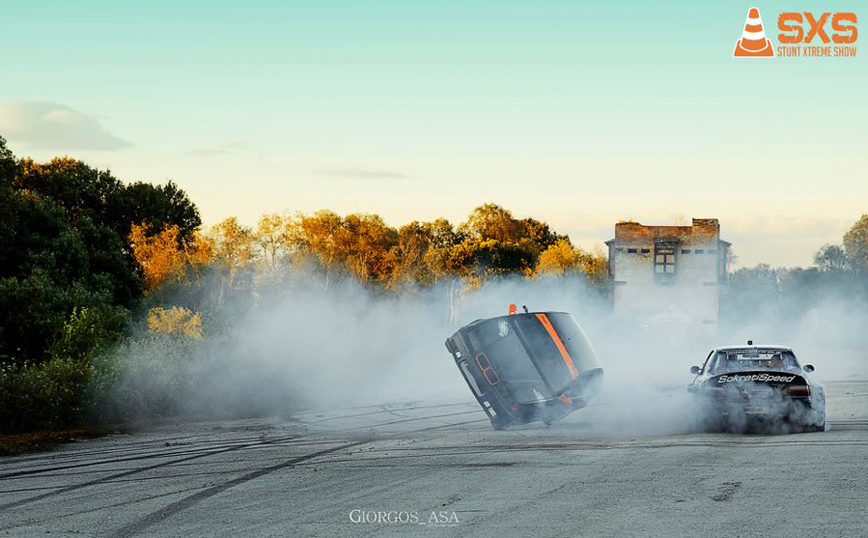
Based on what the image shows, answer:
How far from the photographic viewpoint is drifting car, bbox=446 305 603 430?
1834 cm

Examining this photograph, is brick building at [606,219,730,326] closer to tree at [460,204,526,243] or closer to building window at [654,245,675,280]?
building window at [654,245,675,280]

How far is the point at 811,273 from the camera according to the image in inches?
4464

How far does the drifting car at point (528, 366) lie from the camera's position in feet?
60.2

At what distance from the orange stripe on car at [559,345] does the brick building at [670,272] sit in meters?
49.6

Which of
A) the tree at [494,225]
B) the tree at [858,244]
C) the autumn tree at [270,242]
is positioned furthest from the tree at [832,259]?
the autumn tree at [270,242]

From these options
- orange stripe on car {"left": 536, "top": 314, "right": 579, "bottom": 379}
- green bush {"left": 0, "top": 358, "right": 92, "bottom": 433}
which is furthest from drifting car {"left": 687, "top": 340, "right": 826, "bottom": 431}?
green bush {"left": 0, "top": 358, "right": 92, "bottom": 433}

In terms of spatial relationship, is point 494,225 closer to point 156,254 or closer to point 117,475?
point 156,254

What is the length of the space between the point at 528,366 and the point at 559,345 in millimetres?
727

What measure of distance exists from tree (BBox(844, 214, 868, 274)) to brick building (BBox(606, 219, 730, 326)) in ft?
157

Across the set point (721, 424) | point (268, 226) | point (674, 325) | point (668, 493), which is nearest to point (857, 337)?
point (674, 325)

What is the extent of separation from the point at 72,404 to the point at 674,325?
50.8 metres

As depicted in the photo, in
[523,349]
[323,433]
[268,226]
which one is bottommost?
[323,433]

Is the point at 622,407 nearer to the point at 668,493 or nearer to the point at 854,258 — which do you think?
the point at 668,493

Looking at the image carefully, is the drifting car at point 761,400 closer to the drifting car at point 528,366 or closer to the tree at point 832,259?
the drifting car at point 528,366
